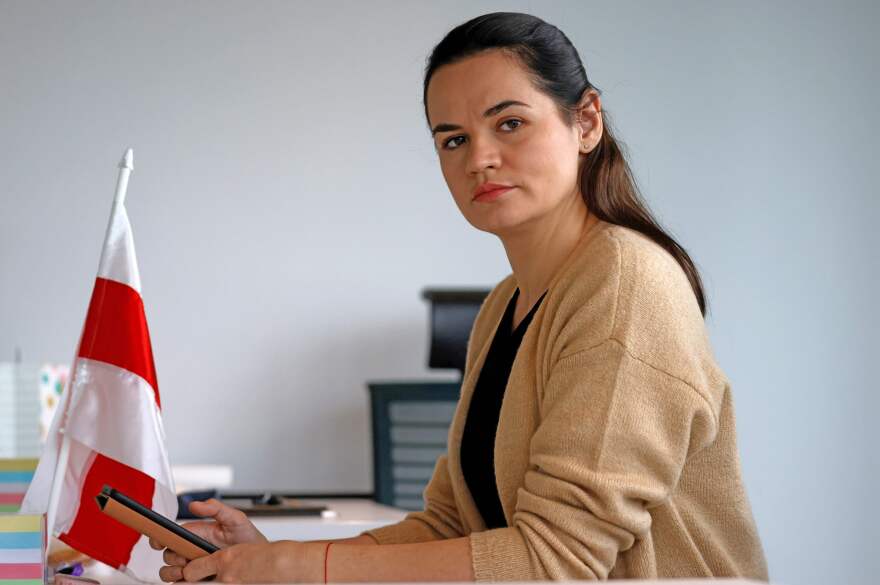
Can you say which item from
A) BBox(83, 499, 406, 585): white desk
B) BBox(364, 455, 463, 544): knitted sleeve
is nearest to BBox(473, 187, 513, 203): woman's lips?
BBox(364, 455, 463, 544): knitted sleeve

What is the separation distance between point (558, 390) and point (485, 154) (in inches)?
12.4

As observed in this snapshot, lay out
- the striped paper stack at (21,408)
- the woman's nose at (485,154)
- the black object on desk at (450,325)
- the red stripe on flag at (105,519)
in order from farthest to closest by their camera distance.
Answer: the black object on desk at (450,325) → the striped paper stack at (21,408) → the red stripe on flag at (105,519) → the woman's nose at (485,154)

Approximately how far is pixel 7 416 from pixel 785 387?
217cm

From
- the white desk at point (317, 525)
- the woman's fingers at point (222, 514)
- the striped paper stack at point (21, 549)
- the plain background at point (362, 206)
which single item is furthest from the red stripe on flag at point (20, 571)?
the plain background at point (362, 206)

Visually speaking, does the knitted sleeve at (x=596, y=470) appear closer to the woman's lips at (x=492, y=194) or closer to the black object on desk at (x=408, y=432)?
the woman's lips at (x=492, y=194)

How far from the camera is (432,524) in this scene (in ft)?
5.11

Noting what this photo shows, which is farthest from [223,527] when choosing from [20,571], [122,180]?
[122,180]

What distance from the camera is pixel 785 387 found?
136 inches

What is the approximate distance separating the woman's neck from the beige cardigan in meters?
0.05

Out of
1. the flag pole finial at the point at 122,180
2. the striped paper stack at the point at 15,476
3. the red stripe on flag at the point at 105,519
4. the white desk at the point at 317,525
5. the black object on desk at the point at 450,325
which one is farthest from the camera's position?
the black object on desk at the point at 450,325

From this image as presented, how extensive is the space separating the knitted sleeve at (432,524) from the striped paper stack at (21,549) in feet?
1.80

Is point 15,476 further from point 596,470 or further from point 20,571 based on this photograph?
point 596,470

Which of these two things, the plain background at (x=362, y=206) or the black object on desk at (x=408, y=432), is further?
the plain background at (x=362, y=206)

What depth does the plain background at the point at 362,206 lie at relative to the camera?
3234 mm
